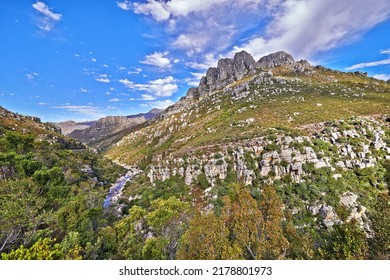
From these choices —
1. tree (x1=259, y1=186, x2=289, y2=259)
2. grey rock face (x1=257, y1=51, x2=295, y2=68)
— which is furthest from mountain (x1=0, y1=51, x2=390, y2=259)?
grey rock face (x1=257, y1=51, x2=295, y2=68)

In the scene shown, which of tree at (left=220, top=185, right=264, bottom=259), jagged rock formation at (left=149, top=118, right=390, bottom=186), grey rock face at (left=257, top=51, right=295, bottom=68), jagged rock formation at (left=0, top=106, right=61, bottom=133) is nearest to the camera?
tree at (left=220, top=185, right=264, bottom=259)

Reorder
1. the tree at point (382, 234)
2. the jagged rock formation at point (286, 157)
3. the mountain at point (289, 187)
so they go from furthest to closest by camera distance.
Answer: the jagged rock formation at point (286, 157) → the mountain at point (289, 187) → the tree at point (382, 234)

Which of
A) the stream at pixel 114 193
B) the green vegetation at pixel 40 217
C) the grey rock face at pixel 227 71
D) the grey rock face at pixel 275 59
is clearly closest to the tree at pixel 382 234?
the green vegetation at pixel 40 217

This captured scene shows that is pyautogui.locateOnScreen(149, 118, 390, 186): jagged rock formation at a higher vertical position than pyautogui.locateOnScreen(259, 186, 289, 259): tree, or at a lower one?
higher

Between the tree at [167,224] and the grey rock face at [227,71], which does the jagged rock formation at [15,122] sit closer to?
the tree at [167,224]

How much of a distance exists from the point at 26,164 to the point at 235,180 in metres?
28.9

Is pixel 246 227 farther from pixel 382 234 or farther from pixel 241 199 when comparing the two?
pixel 382 234

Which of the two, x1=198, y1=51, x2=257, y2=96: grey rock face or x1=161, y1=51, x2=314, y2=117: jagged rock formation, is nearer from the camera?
x1=161, y1=51, x2=314, y2=117: jagged rock formation

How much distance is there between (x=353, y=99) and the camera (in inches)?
2672

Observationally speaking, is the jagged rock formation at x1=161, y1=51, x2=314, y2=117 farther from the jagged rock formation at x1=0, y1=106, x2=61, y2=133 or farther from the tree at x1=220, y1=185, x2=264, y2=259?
the tree at x1=220, y1=185, x2=264, y2=259

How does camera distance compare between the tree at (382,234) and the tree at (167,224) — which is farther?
the tree at (167,224)
